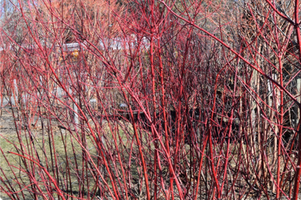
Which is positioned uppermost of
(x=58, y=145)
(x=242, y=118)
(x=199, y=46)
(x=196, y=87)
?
(x=199, y=46)

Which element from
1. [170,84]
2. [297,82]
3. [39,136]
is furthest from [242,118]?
[39,136]

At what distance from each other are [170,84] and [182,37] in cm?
106

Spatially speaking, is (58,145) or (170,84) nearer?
(170,84)

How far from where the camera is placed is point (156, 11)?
2.44m

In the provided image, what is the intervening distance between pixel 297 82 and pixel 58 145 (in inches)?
199

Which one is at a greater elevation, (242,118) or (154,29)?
(154,29)

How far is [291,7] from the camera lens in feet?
12.6

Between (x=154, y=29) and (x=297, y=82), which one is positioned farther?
(x=297, y=82)

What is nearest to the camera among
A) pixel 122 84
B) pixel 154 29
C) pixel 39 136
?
pixel 122 84

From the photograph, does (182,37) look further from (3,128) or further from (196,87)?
(3,128)

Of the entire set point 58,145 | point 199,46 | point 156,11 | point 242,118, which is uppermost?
point 156,11

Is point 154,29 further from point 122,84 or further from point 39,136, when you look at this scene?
point 39,136

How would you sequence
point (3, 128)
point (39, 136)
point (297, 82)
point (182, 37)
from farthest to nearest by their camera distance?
point (3, 128) < point (39, 136) < point (297, 82) < point (182, 37)

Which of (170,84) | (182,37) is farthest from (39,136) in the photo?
(170,84)
